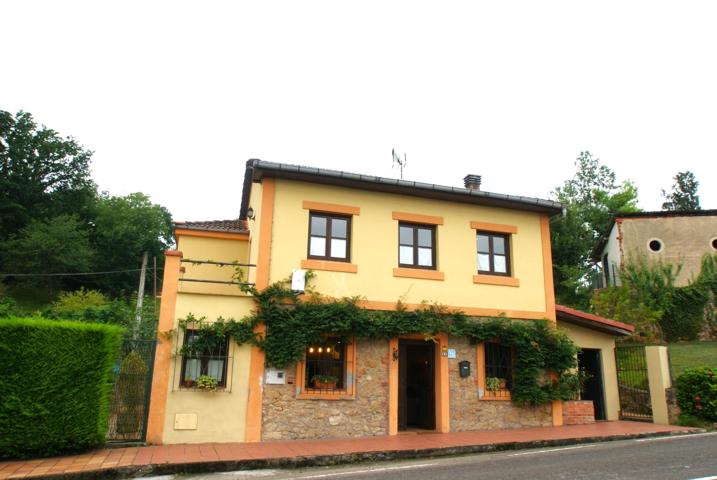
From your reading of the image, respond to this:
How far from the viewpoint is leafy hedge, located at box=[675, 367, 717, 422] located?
492 inches

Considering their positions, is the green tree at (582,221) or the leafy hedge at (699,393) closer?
the leafy hedge at (699,393)

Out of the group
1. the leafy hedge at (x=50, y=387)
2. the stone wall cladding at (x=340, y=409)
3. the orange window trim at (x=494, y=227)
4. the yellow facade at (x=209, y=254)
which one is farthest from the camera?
the yellow facade at (x=209, y=254)

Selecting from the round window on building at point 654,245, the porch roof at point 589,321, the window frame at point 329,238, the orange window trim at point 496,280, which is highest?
the round window on building at point 654,245

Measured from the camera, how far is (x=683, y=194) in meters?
49.8

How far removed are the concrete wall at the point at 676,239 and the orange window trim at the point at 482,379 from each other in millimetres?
15524

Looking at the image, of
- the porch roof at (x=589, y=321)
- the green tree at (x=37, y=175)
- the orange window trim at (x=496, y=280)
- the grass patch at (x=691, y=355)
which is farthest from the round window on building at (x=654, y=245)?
the green tree at (x=37, y=175)

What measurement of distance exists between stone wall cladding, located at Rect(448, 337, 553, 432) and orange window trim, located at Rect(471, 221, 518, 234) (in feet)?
9.68

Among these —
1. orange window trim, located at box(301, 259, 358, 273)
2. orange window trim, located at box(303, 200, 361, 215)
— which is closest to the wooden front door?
orange window trim, located at box(301, 259, 358, 273)

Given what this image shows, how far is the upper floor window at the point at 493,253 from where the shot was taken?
13.6 metres

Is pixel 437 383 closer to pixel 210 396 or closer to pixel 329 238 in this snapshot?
pixel 329 238

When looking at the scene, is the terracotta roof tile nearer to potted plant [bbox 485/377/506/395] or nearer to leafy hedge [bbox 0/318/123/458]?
leafy hedge [bbox 0/318/123/458]

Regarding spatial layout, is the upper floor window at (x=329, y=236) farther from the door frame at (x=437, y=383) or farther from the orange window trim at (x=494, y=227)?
the orange window trim at (x=494, y=227)

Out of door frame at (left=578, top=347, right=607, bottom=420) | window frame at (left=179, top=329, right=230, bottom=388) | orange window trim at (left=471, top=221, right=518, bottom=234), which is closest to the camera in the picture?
window frame at (left=179, top=329, right=230, bottom=388)

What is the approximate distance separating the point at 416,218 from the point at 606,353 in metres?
6.83
